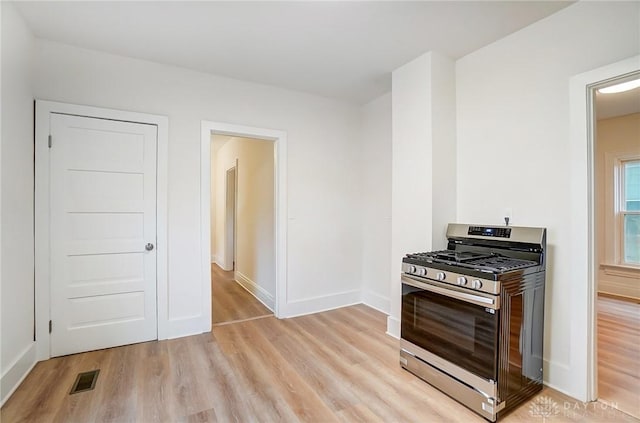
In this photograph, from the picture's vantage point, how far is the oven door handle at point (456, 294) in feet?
6.08

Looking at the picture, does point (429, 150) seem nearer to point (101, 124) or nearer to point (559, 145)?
point (559, 145)

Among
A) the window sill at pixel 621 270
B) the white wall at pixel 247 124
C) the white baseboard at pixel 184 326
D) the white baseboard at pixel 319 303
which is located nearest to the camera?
the white wall at pixel 247 124

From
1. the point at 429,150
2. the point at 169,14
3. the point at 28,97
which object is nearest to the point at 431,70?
the point at 429,150

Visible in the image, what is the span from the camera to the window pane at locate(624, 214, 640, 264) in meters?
4.49

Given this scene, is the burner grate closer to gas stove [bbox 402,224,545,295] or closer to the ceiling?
gas stove [bbox 402,224,545,295]

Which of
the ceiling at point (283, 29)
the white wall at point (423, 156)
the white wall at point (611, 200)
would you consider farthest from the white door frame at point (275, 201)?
the white wall at point (611, 200)

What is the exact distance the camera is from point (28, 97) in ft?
8.09

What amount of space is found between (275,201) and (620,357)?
3.47m

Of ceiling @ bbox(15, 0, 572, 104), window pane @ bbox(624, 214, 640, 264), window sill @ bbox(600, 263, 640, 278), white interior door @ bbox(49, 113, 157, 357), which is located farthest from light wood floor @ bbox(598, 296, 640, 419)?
white interior door @ bbox(49, 113, 157, 357)

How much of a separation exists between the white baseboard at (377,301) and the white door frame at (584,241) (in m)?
1.89

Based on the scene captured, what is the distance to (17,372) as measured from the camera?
220 centimetres

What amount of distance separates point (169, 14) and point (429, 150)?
2275mm

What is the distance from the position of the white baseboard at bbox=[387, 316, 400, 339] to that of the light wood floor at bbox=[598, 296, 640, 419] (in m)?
1.47

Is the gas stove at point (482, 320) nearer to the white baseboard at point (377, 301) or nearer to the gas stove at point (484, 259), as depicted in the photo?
the gas stove at point (484, 259)
